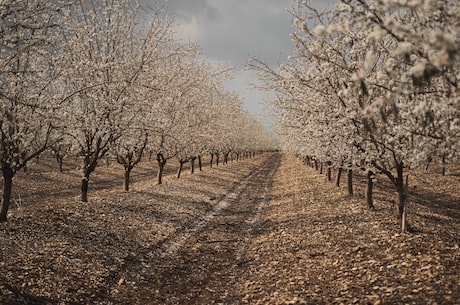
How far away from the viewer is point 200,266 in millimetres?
11414

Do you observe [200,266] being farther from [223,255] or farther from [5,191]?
[5,191]

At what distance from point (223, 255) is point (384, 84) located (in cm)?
812

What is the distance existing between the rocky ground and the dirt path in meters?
0.04

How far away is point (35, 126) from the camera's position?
1182cm

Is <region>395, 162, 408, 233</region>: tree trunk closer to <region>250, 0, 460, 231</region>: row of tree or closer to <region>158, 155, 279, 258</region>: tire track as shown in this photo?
<region>250, 0, 460, 231</region>: row of tree

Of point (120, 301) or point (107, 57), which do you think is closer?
point (120, 301)

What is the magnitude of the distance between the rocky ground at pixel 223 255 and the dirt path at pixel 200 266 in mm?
35

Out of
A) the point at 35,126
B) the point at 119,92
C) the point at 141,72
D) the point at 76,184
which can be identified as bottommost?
the point at 76,184

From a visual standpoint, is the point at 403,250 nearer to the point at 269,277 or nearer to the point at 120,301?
the point at 269,277

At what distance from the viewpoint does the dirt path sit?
916 cm

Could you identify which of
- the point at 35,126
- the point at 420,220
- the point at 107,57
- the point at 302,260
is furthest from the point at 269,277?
the point at 107,57

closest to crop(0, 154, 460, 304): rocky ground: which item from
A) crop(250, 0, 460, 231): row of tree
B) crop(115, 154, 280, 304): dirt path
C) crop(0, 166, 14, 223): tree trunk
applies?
crop(115, 154, 280, 304): dirt path

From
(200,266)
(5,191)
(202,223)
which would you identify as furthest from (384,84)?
(5,191)

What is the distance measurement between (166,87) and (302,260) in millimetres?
15025
